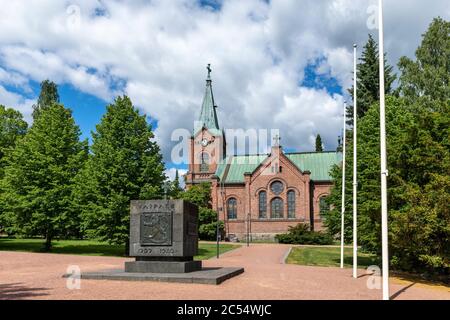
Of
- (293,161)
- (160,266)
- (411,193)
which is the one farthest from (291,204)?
(160,266)

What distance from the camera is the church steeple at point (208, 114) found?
6581cm

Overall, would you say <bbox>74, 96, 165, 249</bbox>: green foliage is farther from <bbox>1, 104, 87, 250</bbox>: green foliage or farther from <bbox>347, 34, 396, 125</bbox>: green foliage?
<bbox>347, 34, 396, 125</bbox>: green foliage

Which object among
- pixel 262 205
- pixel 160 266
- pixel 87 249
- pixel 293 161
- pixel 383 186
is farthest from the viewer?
pixel 293 161

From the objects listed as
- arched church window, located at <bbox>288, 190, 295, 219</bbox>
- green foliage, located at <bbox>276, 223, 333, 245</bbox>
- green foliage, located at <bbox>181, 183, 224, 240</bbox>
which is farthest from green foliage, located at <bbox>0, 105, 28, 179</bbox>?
arched church window, located at <bbox>288, 190, 295, 219</bbox>

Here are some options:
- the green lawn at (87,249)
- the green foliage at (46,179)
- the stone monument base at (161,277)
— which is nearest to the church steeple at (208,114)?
the green lawn at (87,249)

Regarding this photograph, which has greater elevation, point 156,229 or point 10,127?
point 10,127

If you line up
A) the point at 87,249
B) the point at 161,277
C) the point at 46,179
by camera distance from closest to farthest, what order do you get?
the point at 161,277
the point at 46,179
the point at 87,249

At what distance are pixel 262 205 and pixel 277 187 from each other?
329 cm

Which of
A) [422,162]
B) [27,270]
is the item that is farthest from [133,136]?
[422,162]

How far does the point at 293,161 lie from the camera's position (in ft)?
201

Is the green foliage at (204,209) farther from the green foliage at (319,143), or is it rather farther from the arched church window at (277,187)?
the green foliage at (319,143)

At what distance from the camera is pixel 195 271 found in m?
15.9

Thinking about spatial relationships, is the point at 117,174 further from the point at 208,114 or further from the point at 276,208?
the point at 208,114
